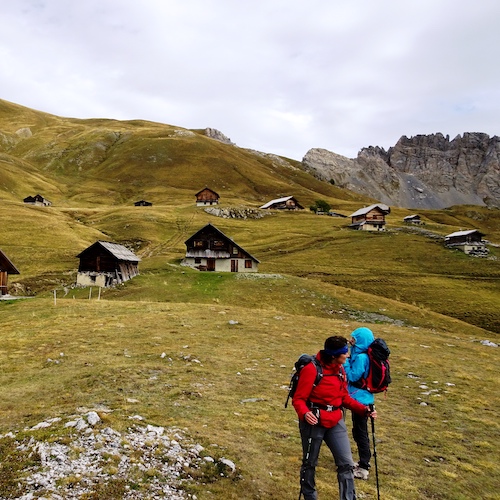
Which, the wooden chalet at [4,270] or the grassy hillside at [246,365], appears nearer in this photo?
the grassy hillside at [246,365]

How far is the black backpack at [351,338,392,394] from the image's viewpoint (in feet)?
32.3

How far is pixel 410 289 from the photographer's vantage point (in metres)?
65.1

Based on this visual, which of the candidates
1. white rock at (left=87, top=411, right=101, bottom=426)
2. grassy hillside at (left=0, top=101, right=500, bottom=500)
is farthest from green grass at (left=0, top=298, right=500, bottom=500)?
white rock at (left=87, top=411, right=101, bottom=426)

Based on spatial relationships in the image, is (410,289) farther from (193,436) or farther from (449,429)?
(193,436)

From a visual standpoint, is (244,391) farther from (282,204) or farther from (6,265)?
(282,204)

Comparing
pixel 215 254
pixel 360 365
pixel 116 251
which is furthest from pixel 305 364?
pixel 215 254

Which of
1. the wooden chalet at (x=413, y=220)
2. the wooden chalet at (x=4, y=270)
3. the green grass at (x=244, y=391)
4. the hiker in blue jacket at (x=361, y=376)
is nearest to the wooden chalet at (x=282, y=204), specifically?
the wooden chalet at (x=413, y=220)

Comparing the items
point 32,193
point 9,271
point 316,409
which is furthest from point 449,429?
point 32,193

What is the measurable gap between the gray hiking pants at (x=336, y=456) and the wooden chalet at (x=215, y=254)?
2627 inches

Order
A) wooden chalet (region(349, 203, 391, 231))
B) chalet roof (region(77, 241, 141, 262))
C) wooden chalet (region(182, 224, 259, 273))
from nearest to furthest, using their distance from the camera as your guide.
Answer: chalet roof (region(77, 241, 141, 262)), wooden chalet (region(182, 224, 259, 273)), wooden chalet (region(349, 203, 391, 231))

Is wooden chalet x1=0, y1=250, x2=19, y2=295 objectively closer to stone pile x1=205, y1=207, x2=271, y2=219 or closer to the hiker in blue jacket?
the hiker in blue jacket

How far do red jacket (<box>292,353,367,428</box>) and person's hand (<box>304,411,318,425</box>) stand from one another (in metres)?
0.07

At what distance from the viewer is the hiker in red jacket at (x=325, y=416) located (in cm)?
816

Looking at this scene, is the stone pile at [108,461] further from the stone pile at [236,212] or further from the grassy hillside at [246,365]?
the stone pile at [236,212]
